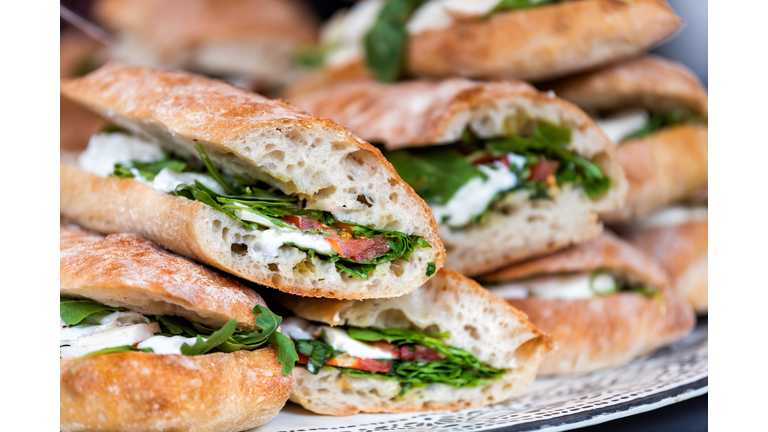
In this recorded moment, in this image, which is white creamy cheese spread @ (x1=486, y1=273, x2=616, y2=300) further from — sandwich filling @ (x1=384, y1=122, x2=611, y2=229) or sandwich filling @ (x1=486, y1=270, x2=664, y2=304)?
sandwich filling @ (x1=384, y1=122, x2=611, y2=229)

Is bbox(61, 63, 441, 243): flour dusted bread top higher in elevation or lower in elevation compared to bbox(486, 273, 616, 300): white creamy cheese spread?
higher

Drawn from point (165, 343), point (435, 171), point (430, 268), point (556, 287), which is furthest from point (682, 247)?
point (165, 343)

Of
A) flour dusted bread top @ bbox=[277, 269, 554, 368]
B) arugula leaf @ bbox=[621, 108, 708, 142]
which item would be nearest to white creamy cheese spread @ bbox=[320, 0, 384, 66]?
arugula leaf @ bbox=[621, 108, 708, 142]

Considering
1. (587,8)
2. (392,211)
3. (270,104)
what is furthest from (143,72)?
(587,8)

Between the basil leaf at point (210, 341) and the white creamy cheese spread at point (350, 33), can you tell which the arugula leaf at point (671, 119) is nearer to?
the white creamy cheese spread at point (350, 33)

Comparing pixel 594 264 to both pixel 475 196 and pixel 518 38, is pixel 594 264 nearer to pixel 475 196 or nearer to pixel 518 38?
pixel 475 196

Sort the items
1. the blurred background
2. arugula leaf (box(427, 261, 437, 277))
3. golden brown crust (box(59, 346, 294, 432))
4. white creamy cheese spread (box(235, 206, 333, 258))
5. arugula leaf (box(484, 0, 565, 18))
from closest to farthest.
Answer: golden brown crust (box(59, 346, 294, 432)), white creamy cheese spread (box(235, 206, 333, 258)), arugula leaf (box(427, 261, 437, 277)), arugula leaf (box(484, 0, 565, 18)), the blurred background

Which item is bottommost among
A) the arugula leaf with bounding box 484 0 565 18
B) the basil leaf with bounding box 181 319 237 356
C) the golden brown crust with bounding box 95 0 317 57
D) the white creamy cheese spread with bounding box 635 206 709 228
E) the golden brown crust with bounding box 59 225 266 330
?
the white creamy cheese spread with bounding box 635 206 709 228

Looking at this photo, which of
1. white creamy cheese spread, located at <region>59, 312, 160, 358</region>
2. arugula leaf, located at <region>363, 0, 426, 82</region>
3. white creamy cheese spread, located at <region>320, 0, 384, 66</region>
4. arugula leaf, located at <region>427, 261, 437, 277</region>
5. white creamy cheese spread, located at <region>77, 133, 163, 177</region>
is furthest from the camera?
white creamy cheese spread, located at <region>320, 0, 384, 66</region>

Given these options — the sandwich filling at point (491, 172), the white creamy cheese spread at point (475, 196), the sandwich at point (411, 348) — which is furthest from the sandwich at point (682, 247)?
the sandwich at point (411, 348)
